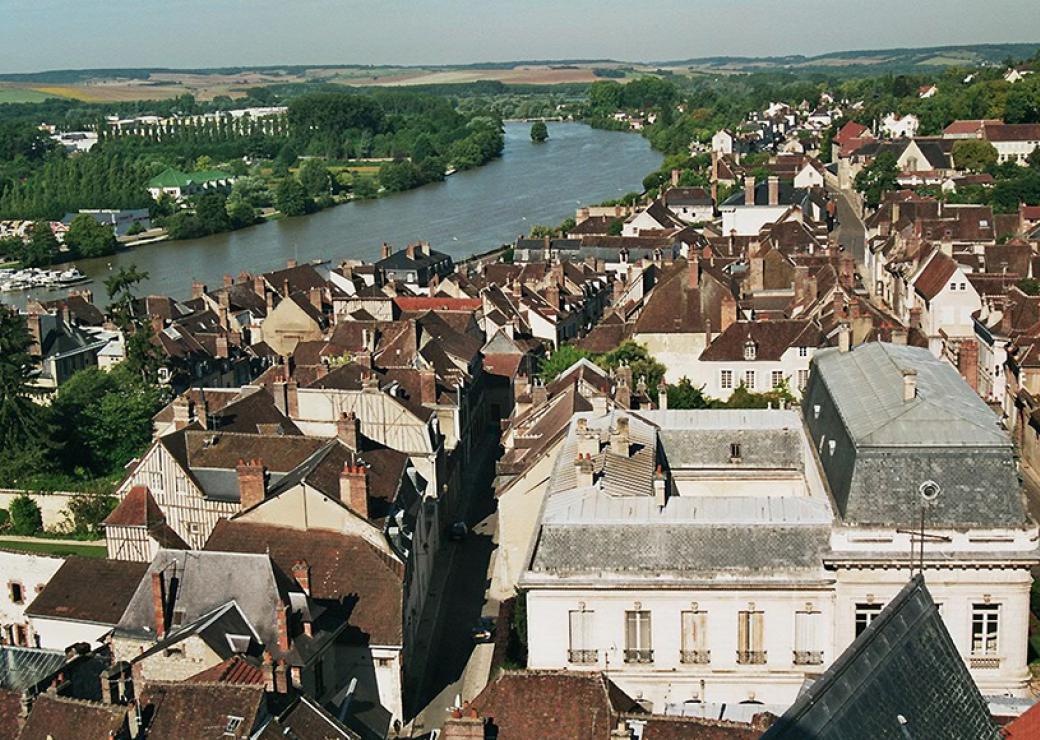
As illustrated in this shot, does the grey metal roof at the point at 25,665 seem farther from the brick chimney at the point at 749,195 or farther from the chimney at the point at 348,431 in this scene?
the brick chimney at the point at 749,195

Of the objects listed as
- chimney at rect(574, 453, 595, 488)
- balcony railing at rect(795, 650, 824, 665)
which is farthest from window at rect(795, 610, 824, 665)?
chimney at rect(574, 453, 595, 488)

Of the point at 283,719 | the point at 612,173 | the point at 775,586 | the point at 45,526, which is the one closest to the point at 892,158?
the point at 612,173

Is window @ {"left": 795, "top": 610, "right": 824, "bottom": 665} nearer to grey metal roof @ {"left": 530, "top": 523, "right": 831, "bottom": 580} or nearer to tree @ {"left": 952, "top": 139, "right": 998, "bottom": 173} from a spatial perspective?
grey metal roof @ {"left": 530, "top": 523, "right": 831, "bottom": 580}

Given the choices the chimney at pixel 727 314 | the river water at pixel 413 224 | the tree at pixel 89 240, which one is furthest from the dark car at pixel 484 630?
the tree at pixel 89 240

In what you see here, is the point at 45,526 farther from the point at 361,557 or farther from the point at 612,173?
the point at 612,173

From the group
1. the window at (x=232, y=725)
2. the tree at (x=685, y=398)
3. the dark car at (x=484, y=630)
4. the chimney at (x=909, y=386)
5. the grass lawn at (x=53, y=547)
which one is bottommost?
the grass lawn at (x=53, y=547)
